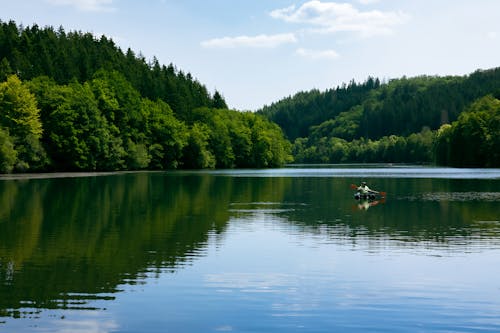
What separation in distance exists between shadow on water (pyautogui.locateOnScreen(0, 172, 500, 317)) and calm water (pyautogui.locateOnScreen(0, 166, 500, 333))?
0.09 metres

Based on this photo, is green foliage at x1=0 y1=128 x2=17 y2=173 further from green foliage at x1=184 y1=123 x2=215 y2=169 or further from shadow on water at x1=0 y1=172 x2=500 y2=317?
green foliage at x1=184 y1=123 x2=215 y2=169

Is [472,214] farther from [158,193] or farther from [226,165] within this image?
[226,165]

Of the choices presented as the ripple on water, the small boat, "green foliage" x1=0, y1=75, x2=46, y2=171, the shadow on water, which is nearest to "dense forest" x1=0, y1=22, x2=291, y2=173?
"green foliage" x1=0, y1=75, x2=46, y2=171

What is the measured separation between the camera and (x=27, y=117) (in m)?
110

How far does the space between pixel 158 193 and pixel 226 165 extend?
119437mm

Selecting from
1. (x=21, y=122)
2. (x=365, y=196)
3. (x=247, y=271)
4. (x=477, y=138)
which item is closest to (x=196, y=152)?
(x=21, y=122)

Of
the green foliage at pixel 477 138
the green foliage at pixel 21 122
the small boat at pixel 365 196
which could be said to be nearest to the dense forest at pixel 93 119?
the green foliage at pixel 21 122

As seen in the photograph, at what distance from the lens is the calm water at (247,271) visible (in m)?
17.3

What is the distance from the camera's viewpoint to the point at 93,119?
416ft

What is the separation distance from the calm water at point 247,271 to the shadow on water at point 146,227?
0.09 meters

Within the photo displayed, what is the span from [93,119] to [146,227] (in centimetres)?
9318

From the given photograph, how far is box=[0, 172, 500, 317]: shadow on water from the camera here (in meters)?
21.9

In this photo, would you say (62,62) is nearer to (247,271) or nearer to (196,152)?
(196,152)

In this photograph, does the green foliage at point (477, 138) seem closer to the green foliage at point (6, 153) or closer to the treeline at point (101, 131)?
the treeline at point (101, 131)
